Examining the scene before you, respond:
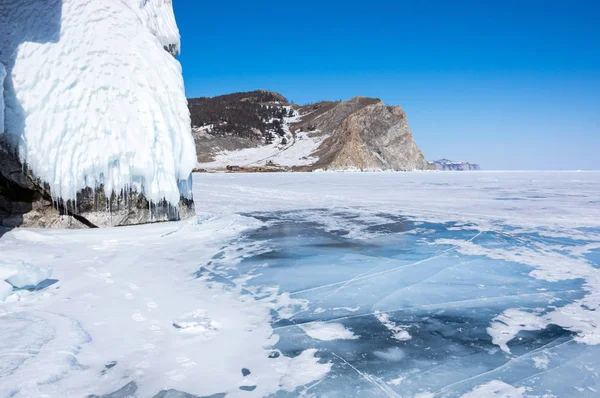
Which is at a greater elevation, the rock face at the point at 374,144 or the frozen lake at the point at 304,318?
the rock face at the point at 374,144

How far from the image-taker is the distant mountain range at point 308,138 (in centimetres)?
9025

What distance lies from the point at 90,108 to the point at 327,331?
273 inches

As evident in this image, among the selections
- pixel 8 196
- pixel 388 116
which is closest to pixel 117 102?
pixel 8 196

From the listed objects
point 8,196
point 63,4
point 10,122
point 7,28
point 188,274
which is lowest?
point 188,274

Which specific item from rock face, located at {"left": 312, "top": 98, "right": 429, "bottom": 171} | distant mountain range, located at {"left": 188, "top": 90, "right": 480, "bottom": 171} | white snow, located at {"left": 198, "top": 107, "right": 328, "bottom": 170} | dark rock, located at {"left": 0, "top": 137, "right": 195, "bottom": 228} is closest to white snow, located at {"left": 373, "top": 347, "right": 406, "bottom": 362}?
dark rock, located at {"left": 0, "top": 137, "right": 195, "bottom": 228}

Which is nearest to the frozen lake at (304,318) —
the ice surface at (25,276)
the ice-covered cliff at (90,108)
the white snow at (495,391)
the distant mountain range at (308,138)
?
the white snow at (495,391)

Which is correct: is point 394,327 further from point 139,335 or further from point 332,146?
point 332,146

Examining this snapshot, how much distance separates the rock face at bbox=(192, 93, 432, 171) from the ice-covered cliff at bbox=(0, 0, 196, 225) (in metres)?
71.6

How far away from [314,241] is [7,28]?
23.3 ft

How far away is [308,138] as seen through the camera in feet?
379

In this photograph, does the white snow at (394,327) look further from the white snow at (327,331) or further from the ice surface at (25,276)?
the ice surface at (25,276)

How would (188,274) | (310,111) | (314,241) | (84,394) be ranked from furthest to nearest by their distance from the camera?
(310,111) < (314,241) < (188,274) < (84,394)

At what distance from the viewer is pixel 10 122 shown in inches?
292

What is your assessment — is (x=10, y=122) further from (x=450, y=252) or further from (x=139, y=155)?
(x=450, y=252)
